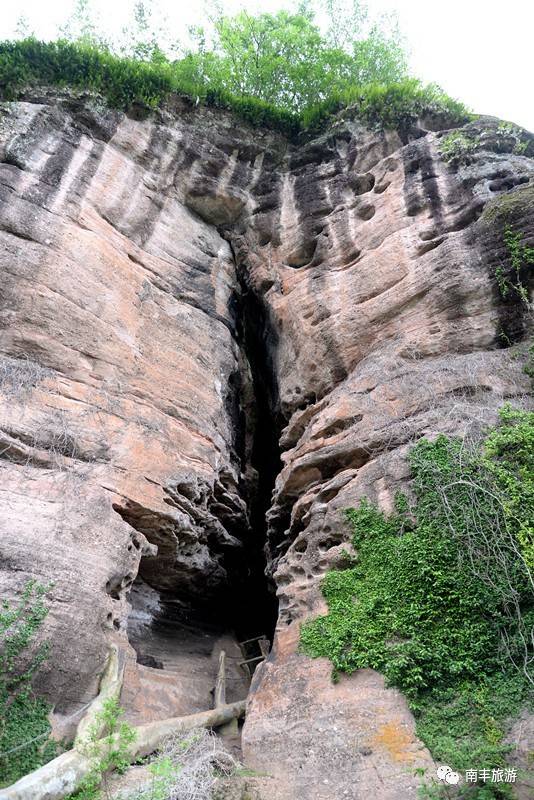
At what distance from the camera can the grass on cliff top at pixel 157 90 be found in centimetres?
1208

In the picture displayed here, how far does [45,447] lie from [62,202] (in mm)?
4945

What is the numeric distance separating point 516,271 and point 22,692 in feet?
28.6

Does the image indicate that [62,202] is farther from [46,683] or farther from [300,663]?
[300,663]

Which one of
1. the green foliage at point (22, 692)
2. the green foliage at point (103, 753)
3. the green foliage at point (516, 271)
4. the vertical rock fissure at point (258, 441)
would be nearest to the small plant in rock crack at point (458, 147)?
the green foliage at point (516, 271)

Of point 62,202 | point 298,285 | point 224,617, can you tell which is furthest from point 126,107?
point 224,617

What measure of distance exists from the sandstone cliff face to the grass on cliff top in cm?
54

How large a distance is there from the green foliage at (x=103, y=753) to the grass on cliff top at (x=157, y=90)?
11.6 m

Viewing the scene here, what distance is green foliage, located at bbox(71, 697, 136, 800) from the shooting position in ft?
17.0

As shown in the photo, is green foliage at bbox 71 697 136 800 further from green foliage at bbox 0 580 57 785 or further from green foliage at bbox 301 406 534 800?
green foliage at bbox 301 406 534 800

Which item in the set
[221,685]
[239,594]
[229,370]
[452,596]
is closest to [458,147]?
[229,370]

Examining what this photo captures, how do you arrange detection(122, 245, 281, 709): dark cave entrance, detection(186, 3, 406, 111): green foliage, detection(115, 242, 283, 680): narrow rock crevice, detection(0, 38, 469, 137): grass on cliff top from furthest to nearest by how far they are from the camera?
detection(186, 3, 406, 111): green foliage
detection(0, 38, 469, 137): grass on cliff top
detection(122, 245, 281, 709): dark cave entrance
detection(115, 242, 283, 680): narrow rock crevice

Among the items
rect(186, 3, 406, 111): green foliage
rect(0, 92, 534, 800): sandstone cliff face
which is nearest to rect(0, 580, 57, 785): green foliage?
rect(0, 92, 534, 800): sandstone cliff face

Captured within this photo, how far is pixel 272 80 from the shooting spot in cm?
1653

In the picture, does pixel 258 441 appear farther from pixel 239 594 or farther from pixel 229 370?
pixel 239 594
